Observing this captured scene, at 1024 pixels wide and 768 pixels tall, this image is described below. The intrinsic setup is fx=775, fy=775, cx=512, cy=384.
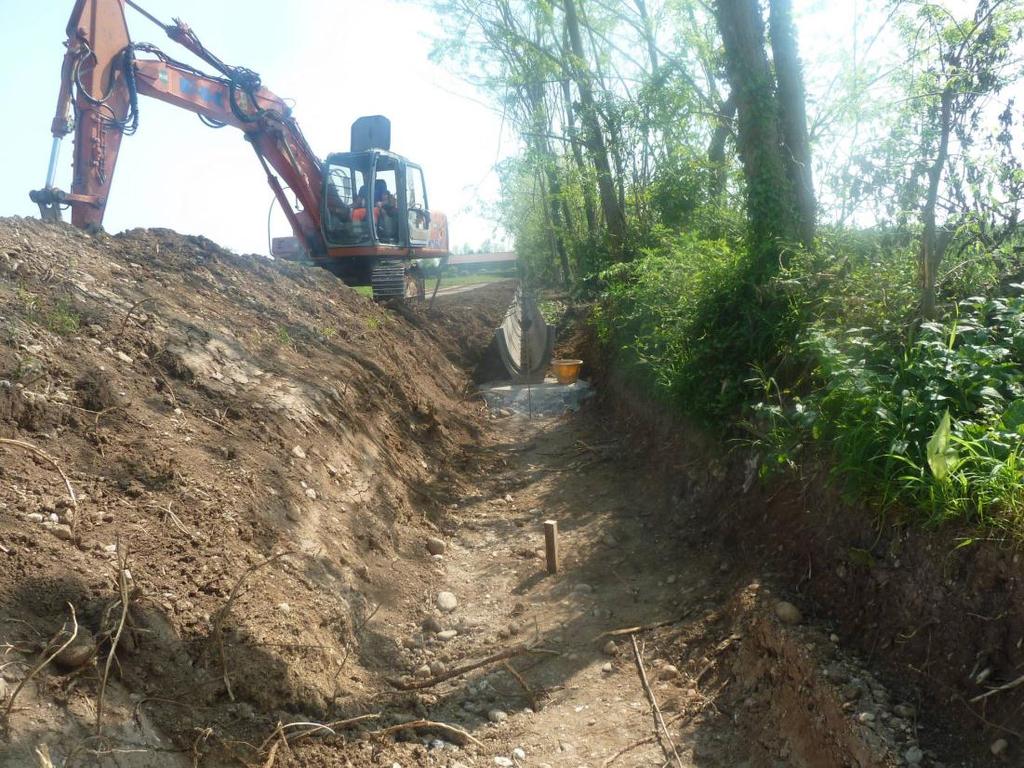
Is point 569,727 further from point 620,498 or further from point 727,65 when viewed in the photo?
point 727,65

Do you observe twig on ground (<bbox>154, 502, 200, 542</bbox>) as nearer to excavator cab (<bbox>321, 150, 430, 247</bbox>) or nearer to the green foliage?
the green foliage

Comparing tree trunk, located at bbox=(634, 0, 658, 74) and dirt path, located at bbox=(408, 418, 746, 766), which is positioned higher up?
tree trunk, located at bbox=(634, 0, 658, 74)

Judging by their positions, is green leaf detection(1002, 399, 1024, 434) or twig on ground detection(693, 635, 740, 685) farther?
twig on ground detection(693, 635, 740, 685)

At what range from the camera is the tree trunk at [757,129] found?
286 inches

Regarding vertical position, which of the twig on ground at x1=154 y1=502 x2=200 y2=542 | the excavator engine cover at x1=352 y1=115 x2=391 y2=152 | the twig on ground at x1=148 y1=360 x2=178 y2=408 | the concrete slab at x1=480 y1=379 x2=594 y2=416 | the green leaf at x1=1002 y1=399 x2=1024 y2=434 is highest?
the excavator engine cover at x1=352 y1=115 x2=391 y2=152

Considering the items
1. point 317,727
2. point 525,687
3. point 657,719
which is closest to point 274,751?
point 317,727

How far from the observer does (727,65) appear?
7.94 metres

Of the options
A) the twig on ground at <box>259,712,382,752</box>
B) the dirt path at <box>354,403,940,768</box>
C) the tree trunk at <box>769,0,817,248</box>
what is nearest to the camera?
the twig on ground at <box>259,712,382,752</box>

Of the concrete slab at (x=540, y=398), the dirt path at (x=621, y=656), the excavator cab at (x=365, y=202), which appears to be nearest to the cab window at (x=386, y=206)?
the excavator cab at (x=365, y=202)

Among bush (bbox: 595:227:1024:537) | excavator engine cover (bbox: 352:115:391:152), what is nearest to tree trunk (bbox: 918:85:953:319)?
bush (bbox: 595:227:1024:537)

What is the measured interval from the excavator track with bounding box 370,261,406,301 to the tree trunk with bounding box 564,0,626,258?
4.20 m

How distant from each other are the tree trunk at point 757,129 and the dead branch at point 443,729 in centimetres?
490

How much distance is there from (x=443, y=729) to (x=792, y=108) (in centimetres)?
658

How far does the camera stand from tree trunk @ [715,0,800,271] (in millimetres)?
7266
